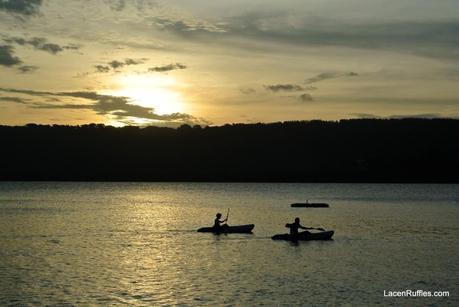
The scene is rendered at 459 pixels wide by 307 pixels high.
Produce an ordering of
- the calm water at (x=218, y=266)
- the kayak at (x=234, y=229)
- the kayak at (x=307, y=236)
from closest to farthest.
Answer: the calm water at (x=218, y=266) < the kayak at (x=307, y=236) < the kayak at (x=234, y=229)

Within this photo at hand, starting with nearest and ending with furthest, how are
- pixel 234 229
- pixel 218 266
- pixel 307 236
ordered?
pixel 218 266
pixel 307 236
pixel 234 229

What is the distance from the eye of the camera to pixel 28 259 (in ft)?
139

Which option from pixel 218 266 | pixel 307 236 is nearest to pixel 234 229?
pixel 307 236

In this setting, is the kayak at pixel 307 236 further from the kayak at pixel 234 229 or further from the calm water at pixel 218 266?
the kayak at pixel 234 229

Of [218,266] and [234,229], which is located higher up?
[234,229]

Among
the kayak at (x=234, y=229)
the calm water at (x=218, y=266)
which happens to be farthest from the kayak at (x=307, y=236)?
the kayak at (x=234, y=229)

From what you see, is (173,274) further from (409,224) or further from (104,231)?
(409,224)

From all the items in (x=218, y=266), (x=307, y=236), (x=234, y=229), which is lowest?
(x=218, y=266)

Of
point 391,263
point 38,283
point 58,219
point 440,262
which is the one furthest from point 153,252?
point 58,219

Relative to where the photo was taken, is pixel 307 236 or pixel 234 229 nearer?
pixel 307 236

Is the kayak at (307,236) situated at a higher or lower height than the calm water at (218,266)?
higher

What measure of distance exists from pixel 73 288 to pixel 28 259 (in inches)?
469

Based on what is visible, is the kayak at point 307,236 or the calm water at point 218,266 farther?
the kayak at point 307,236

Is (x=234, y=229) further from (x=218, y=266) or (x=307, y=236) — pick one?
(x=218, y=266)
